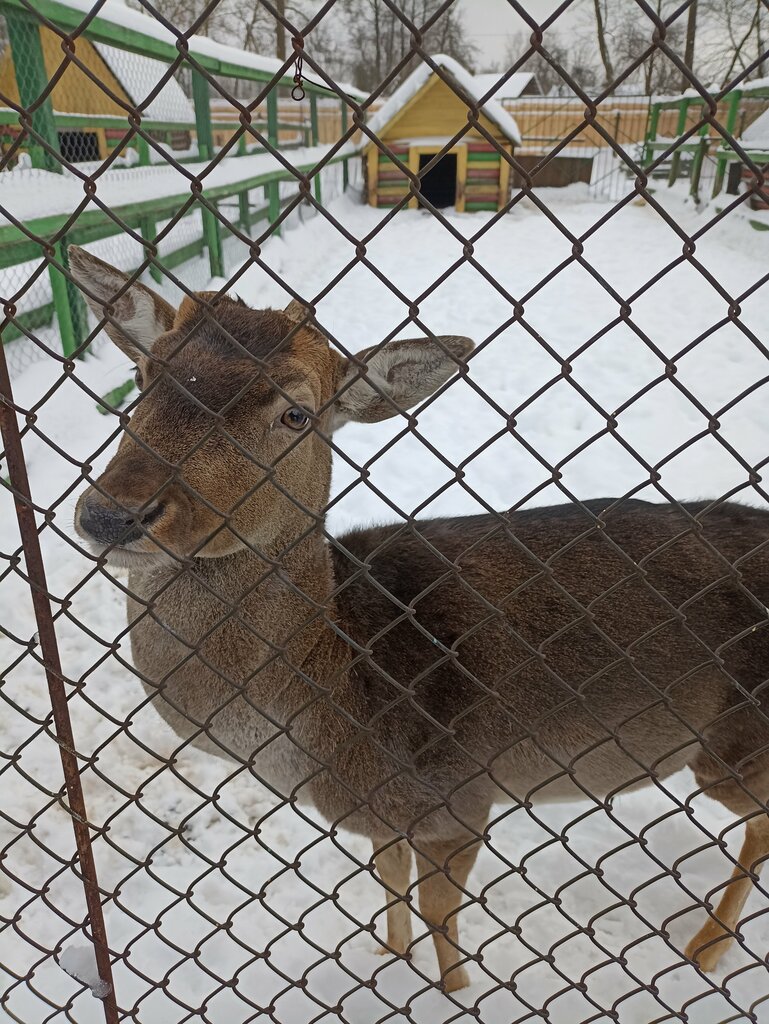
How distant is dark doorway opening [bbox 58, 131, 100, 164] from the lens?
10.2 meters

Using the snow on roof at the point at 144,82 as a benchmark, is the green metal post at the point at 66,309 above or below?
below

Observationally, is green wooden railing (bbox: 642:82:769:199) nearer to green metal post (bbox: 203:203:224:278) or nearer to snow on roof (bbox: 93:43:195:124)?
green metal post (bbox: 203:203:224:278)

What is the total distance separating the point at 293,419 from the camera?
214 centimetres

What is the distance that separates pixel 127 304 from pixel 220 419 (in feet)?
3.84

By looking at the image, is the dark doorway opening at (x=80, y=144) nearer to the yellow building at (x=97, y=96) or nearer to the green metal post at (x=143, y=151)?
the yellow building at (x=97, y=96)

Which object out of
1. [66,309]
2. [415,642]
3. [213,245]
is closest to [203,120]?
[213,245]

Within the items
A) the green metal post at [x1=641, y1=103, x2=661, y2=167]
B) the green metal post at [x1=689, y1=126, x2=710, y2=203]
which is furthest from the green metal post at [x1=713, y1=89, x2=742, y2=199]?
the green metal post at [x1=641, y1=103, x2=661, y2=167]

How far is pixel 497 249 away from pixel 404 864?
11.9 meters

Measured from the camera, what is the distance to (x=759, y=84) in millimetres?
12086

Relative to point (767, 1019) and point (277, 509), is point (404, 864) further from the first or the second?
point (277, 509)

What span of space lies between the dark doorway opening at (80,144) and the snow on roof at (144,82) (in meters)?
0.98

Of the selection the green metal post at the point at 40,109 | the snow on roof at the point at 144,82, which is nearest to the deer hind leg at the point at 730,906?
the green metal post at the point at 40,109

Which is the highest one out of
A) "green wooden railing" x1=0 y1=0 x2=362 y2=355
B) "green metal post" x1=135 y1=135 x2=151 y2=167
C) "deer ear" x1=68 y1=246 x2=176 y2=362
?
"green metal post" x1=135 y1=135 x2=151 y2=167

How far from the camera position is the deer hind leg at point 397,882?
2803 mm
